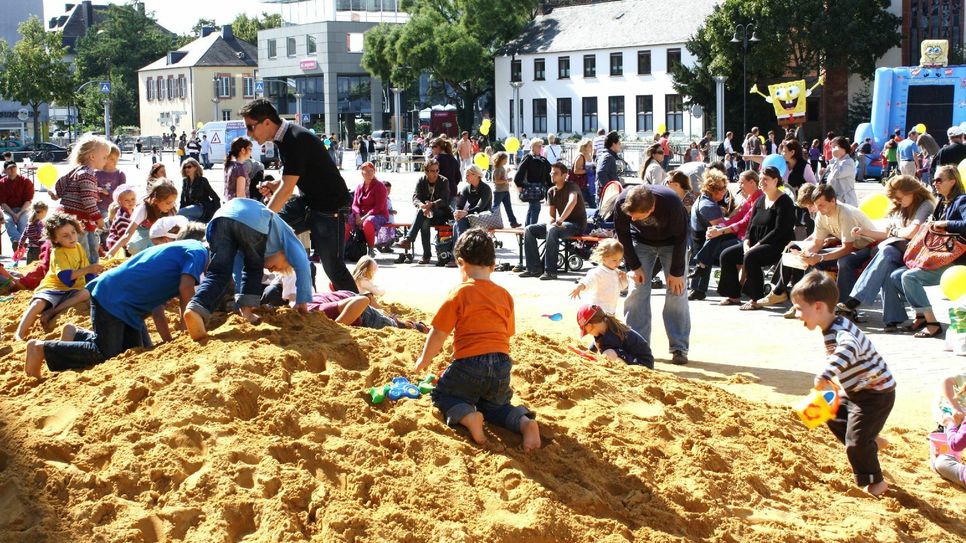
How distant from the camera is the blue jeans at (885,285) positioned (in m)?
11.5

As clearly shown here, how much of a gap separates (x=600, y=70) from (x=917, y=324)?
56.4 metres

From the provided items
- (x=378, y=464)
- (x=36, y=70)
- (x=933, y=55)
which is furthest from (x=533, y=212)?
(x=36, y=70)

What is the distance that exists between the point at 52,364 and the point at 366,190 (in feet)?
36.0

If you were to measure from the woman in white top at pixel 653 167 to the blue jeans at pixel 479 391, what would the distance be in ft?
26.9

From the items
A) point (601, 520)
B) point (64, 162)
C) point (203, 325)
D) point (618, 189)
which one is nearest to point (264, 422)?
point (203, 325)

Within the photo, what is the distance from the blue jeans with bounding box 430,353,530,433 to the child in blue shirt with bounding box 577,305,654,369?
9.25 feet

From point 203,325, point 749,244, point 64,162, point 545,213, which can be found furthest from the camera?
point 64,162

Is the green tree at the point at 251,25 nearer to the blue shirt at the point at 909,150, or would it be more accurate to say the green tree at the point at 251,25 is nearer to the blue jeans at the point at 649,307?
the blue shirt at the point at 909,150

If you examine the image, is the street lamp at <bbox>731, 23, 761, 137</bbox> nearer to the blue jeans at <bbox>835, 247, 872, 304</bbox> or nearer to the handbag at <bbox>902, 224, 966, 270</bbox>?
the blue jeans at <bbox>835, 247, 872, 304</bbox>

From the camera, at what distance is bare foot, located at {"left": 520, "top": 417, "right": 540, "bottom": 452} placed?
6102mm

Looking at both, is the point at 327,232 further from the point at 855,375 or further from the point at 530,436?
the point at 855,375

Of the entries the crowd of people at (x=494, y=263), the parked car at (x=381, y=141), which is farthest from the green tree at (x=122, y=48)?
the crowd of people at (x=494, y=263)

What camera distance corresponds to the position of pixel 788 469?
649 cm

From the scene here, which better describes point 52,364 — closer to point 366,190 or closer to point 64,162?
point 366,190
